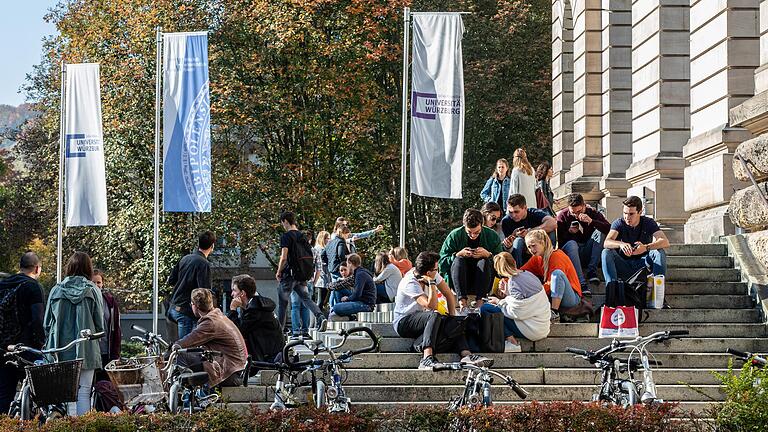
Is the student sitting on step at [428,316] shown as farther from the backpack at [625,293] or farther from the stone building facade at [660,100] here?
the stone building facade at [660,100]

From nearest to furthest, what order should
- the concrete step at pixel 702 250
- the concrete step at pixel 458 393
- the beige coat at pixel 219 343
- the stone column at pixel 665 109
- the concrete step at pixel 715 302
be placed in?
the beige coat at pixel 219 343
the concrete step at pixel 458 393
the concrete step at pixel 715 302
the concrete step at pixel 702 250
the stone column at pixel 665 109

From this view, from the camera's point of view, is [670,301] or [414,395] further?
[670,301]

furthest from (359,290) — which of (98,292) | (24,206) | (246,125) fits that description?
(24,206)

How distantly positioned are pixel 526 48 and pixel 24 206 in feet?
64.6

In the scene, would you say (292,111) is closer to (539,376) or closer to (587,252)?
(587,252)

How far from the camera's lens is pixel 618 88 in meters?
27.9

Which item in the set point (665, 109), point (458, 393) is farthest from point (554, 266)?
point (665, 109)

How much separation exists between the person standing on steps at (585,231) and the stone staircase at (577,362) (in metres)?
0.45

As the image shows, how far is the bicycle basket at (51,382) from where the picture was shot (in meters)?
10.8

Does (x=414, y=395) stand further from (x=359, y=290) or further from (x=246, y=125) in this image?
(x=246, y=125)

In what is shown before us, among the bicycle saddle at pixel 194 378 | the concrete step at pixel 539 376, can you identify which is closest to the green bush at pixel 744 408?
the concrete step at pixel 539 376

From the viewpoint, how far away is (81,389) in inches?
502

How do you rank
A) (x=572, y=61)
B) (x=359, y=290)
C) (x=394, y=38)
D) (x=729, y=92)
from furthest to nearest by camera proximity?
(x=394, y=38), (x=572, y=61), (x=359, y=290), (x=729, y=92)

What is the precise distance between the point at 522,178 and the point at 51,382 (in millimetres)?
9729
